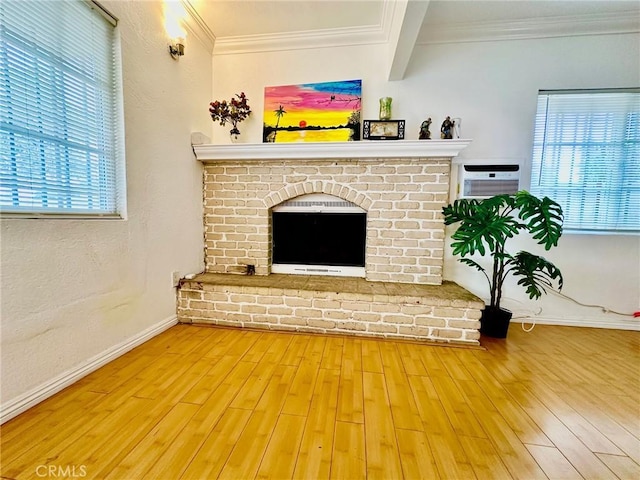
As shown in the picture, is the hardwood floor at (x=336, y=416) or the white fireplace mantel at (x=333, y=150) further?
the white fireplace mantel at (x=333, y=150)

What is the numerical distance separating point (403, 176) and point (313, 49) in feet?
5.24

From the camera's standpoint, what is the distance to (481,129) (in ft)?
7.66

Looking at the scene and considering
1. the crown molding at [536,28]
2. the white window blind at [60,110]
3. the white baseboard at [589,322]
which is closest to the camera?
the white window blind at [60,110]

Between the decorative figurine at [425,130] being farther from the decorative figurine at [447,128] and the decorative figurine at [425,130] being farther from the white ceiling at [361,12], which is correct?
the white ceiling at [361,12]

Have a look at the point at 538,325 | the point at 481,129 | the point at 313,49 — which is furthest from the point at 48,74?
the point at 538,325

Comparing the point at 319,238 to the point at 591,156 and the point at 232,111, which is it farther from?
the point at 591,156

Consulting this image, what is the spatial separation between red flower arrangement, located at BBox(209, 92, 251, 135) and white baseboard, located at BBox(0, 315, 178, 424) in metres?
1.98

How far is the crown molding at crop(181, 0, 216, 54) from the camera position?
83.5 inches

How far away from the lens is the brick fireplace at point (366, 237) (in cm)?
201

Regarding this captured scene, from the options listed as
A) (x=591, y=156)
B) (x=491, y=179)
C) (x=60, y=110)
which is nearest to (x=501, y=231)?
(x=491, y=179)

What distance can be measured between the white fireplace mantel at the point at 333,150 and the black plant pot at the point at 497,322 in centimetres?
141

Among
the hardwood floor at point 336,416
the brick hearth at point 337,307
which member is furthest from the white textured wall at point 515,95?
the hardwood floor at point 336,416

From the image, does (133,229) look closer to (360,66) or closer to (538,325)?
(360,66)

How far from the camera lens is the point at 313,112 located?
246 cm
